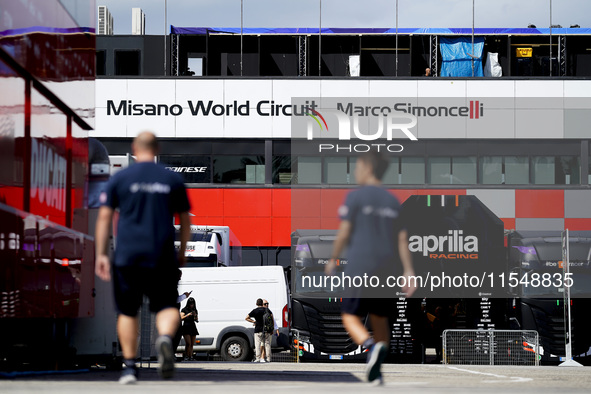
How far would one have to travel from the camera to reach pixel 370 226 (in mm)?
6859

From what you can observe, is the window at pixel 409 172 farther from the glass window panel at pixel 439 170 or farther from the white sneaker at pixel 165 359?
the white sneaker at pixel 165 359

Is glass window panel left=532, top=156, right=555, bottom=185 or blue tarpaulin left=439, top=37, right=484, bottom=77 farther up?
blue tarpaulin left=439, top=37, right=484, bottom=77

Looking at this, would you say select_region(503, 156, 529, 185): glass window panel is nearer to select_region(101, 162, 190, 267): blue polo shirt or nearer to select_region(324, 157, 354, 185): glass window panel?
select_region(324, 157, 354, 185): glass window panel

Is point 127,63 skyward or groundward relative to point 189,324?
skyward

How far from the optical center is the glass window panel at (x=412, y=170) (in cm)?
3922

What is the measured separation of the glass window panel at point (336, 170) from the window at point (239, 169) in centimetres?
254

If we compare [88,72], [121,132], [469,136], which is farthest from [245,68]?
[88,72]

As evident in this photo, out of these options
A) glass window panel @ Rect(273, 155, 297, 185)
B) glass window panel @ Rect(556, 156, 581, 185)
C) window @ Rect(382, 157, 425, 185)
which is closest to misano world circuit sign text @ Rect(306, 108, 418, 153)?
window @ Rect(382, 157, 425, 185)

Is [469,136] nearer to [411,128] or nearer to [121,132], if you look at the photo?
[411,128]

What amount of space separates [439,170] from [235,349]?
1589cm

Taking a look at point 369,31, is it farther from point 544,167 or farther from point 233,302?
point 233,302

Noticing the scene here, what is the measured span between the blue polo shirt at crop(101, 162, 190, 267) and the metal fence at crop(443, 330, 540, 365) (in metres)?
17.2

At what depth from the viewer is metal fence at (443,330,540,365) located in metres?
23.0

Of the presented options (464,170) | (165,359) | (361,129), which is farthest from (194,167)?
(165,359)
